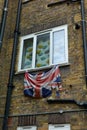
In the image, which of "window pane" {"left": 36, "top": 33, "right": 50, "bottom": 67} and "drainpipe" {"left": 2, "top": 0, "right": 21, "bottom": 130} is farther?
"window pane" {"left": 36, "top": 33, "right": 50, "bottom": 67}

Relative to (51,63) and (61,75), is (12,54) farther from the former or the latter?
(61,75)

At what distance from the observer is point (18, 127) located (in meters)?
7.66

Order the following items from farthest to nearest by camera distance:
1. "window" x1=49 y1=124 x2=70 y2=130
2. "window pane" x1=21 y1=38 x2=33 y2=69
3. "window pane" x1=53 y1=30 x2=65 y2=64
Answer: "window pane" x1=21 y1=38 x2=33 y2=69 < "window pane" x1=53 y1=30 x2=65 y2=64 < "window" x1=49 y1=124 x2=70 y2=130

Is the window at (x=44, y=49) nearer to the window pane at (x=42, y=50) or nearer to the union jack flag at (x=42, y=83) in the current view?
the window pane at (x=42, y=50)

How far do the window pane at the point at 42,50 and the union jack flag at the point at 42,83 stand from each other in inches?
20.9

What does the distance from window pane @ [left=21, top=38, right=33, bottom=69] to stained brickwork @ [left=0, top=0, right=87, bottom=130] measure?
0.91ft

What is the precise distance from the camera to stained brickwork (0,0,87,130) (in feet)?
23.5

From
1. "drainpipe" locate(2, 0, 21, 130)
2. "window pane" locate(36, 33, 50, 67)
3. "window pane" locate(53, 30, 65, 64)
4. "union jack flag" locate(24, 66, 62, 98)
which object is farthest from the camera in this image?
"window pane" locate(36, 33, 50, 67)

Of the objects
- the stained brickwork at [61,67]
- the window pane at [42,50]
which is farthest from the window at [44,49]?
the stained brickwork at [61,67]

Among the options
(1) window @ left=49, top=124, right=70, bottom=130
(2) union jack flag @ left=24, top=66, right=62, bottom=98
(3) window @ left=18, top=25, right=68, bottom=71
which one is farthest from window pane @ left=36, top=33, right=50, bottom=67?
(1) window @ left=49, top=124, right=70, bottom=130

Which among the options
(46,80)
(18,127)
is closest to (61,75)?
(46,80)

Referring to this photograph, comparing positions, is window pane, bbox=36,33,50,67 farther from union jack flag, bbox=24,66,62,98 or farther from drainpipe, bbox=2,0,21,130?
drainpipe, bbox=2,0,21,130

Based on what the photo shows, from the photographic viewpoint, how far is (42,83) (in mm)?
7855

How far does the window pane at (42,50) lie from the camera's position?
27.8 ft
